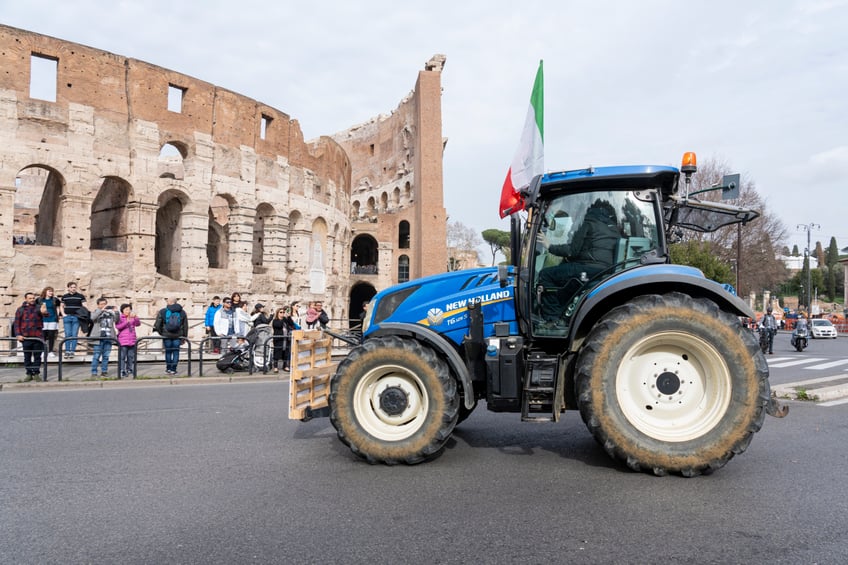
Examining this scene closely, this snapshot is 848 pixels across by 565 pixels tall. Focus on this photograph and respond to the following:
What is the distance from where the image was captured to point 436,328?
550 cm

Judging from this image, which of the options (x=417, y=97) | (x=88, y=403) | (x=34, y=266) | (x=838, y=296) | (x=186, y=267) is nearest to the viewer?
(x=88, y=403)

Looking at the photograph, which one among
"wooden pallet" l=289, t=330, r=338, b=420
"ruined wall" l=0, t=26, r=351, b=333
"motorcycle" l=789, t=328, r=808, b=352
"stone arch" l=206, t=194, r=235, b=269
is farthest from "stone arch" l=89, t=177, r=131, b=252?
"motorcycle" l=789, t=328, r=808, b=352

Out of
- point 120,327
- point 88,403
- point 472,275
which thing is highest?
point 472,275

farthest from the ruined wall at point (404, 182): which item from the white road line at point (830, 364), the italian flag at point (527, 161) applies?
the italian flag at point (527, 161)

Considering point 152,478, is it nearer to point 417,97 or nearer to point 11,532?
point 11,532

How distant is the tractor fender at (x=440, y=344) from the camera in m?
5.12

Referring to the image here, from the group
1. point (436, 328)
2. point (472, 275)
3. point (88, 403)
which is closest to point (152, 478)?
point (436, 328)

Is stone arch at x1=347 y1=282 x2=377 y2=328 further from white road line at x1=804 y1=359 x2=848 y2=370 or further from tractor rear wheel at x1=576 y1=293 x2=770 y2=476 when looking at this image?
tractor rear wheel at x1=576 y1=293 x2=770 y2=476

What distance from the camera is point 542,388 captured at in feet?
16.4

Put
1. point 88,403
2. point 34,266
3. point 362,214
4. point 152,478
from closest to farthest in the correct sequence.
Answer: point 152,478
point 88,403
point 34,266
point 362,214

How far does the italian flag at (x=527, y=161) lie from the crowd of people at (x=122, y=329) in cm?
778

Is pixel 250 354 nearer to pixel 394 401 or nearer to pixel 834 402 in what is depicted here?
pixel 394 401

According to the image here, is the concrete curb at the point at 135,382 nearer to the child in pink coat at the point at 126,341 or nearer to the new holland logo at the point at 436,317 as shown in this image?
the child in pink coat at the point at 126,341

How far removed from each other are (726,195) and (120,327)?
1197cm
